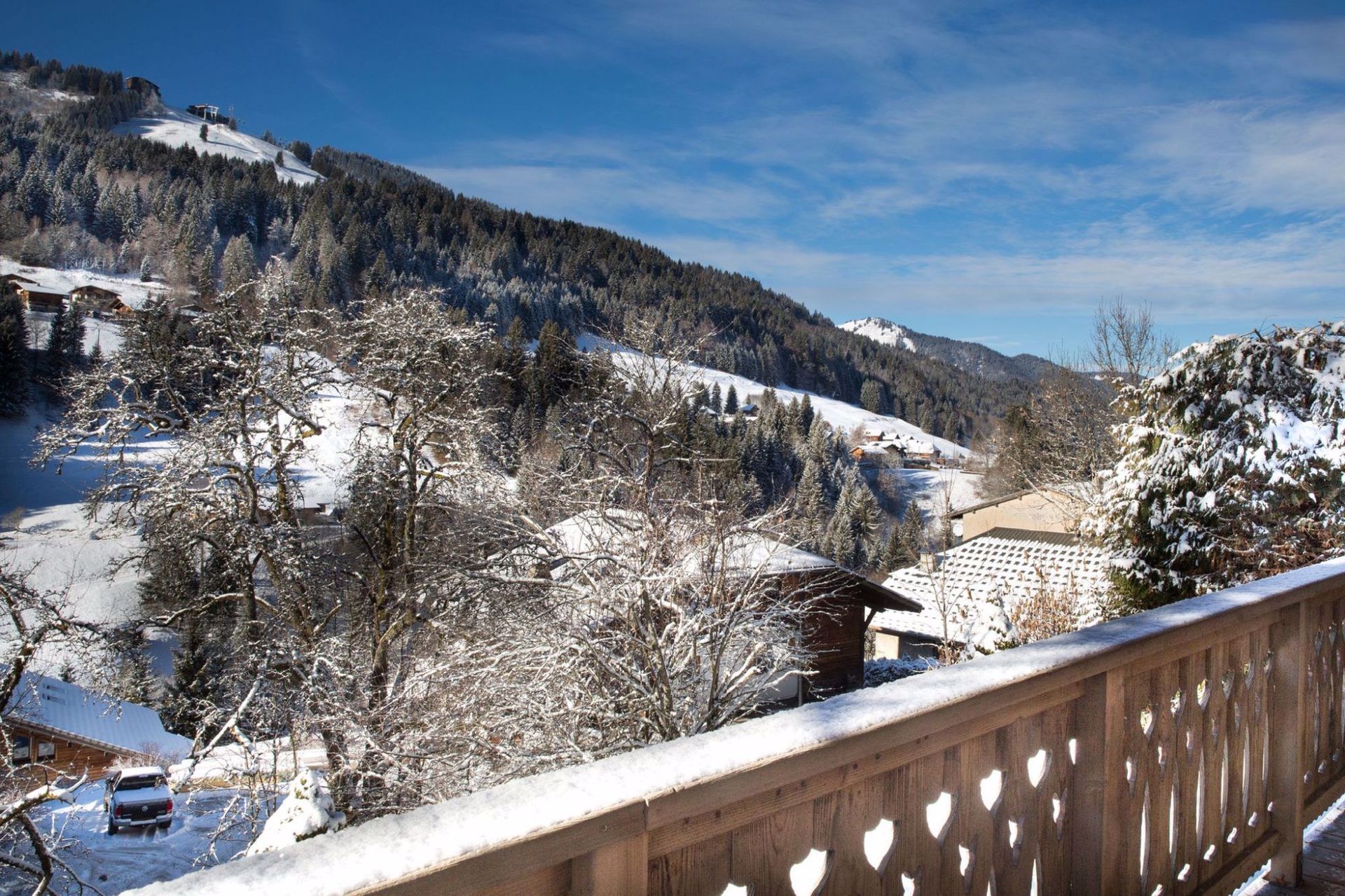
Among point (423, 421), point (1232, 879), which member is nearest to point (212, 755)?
point (423, 421)

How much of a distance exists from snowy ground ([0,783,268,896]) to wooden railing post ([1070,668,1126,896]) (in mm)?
10284

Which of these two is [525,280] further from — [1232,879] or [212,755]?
[1232,879]

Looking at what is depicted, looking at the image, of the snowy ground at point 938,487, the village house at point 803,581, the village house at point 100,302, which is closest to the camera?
the village house at point 803,581

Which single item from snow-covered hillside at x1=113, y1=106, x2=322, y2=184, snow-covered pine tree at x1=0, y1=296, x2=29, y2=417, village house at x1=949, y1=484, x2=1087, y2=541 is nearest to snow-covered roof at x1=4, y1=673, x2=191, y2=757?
village house at x1=949, y1=484, x2=1087, y2=541

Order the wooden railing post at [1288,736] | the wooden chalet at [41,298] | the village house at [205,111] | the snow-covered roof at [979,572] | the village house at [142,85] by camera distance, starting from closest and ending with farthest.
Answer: the wooden railing post at [1288,736] → the snow-covered roof at [979,572] → the wooden chalet at [41,298] → the village house at [142,85] → the village house at [205,111]

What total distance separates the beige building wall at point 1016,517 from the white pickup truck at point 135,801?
21.8 meters

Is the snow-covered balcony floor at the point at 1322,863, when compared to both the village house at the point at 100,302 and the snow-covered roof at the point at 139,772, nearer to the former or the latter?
the village house at the point at 100,302

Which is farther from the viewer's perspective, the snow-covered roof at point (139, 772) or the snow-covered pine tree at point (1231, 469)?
the snow-covered roof at point (139, 772)

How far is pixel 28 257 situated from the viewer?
70125mm

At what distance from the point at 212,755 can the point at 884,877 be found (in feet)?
35.9

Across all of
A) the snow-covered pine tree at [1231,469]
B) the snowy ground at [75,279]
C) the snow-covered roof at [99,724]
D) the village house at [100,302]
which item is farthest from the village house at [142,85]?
the snow-covered pine tree at [1231,469]

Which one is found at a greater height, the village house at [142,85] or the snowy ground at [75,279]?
the village house at [142,85]

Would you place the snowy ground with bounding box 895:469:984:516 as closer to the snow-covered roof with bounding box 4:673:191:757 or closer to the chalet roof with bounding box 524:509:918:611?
the snow-covered roof with bounding box 4:673:191:757

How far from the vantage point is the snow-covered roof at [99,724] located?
1800cm
